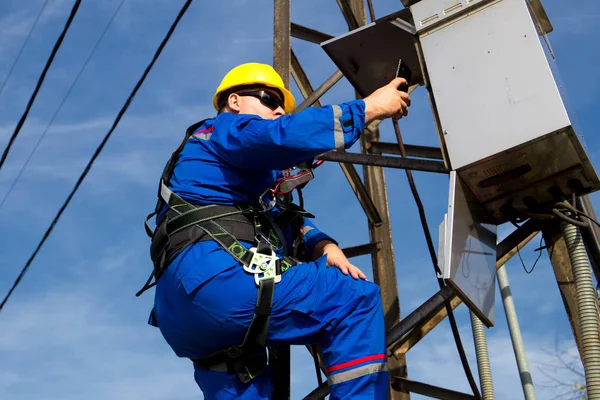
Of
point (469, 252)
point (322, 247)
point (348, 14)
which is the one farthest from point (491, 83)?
point (348, 14)

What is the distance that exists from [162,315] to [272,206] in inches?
27.8

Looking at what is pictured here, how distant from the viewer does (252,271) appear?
11.1 feet

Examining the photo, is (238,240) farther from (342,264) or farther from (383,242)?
(383,242)

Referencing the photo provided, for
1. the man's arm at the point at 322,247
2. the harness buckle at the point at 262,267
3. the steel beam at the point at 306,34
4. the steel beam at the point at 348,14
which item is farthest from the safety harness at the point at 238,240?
the steel beam at the point at 348,14

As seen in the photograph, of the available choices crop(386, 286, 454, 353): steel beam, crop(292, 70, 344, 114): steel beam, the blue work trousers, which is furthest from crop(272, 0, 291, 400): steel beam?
the blue work trousers

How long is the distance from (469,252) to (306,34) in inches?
117

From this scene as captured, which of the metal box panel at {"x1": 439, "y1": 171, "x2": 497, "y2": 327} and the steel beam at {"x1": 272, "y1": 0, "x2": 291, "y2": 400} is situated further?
the steel beam at {"x1": 272, "y1": 0, "x2": 291, "y2": 400}

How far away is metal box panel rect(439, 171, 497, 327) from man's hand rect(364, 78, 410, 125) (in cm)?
42

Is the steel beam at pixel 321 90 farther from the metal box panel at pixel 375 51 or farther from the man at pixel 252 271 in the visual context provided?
the man at pixel 252 271

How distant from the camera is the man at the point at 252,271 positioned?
3332 millimetres

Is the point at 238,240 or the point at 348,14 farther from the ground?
the point at 348,14

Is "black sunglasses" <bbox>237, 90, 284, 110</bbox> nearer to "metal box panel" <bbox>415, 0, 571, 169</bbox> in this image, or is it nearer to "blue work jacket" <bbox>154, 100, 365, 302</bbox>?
"blue work jacket" <bbox>154, 100, 365, 302</bbox>

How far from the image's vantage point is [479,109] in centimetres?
383

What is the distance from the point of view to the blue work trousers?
10.7 ft
